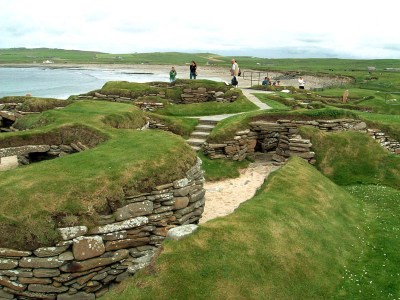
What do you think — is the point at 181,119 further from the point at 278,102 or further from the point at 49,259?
the point at 49,259

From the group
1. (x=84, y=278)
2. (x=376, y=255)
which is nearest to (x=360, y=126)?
(x=376, y=255)

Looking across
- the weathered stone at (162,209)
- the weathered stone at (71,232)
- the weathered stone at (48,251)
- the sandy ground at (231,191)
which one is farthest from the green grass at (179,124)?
the weathered stone at (48,251)

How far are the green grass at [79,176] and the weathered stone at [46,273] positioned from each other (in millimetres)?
696

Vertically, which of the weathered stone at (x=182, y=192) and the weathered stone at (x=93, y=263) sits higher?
the weathered stone at (x=182, y=192)

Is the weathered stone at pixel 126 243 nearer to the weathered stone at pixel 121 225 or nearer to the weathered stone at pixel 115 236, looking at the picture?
the weathered stone at pixel 115 236

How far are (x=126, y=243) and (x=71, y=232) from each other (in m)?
1.73

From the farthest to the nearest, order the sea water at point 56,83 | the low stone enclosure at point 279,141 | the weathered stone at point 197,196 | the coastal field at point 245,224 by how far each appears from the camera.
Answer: the sea water at point 56,83 < the low stone enclosure at point 279,141 < the weathered stone at point 197,196 < the coastal field at point 245,224

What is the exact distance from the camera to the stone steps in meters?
21.6

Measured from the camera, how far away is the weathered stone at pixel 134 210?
10.8 metres

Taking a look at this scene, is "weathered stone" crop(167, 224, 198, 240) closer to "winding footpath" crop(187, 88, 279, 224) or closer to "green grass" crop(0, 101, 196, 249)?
"green grass" crop(0, 101, 196, 249)

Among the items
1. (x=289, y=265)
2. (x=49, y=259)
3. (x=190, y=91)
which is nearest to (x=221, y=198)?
(x=289, y=265)

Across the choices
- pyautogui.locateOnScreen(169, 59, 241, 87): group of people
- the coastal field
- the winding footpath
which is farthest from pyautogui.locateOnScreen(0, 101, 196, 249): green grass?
pyautogui.locateOnScreen(169, 59, 241, 87): group of people

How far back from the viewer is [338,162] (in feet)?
68.0

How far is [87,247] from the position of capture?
9945 mm
